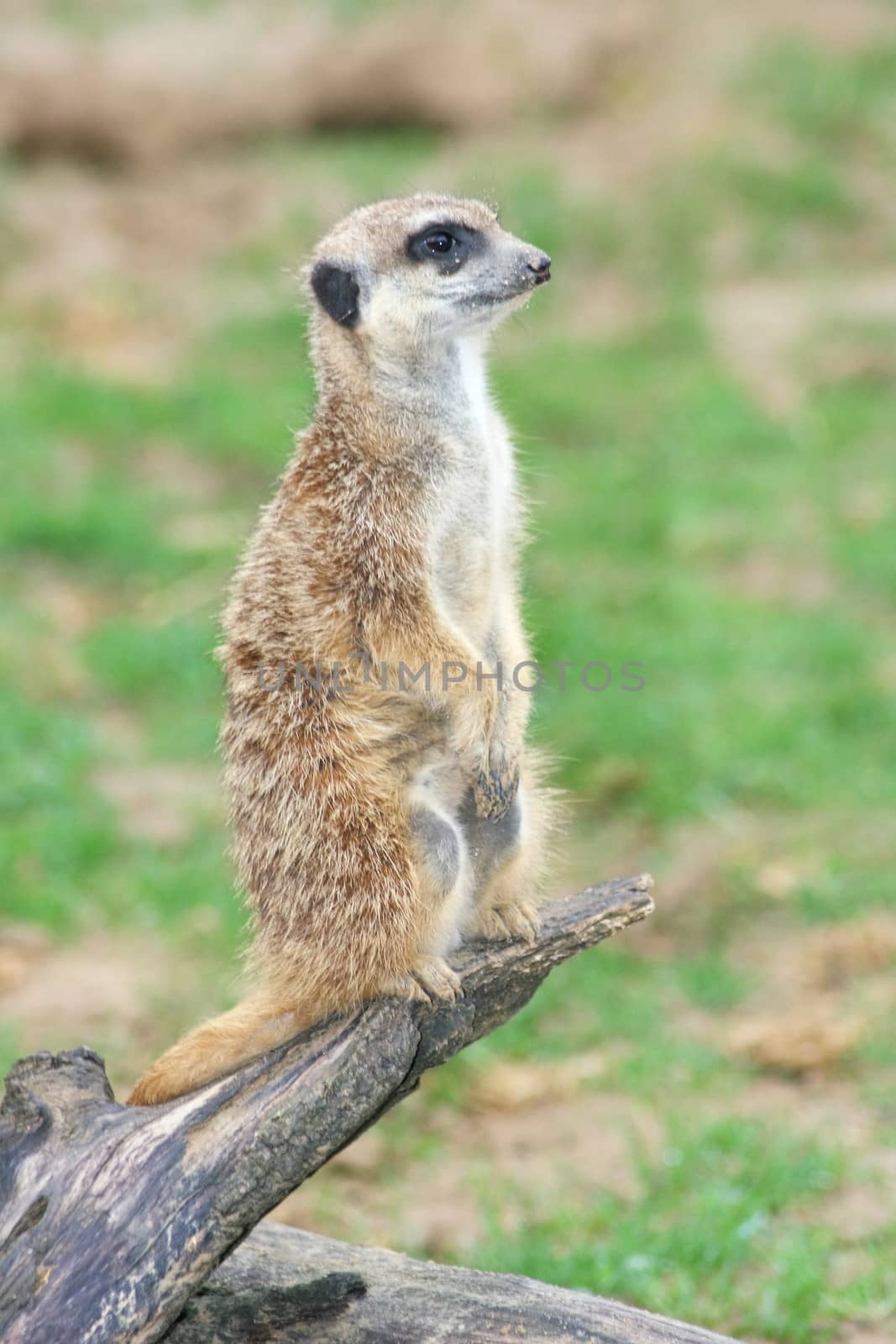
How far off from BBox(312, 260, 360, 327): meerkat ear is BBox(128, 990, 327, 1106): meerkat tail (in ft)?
3.94

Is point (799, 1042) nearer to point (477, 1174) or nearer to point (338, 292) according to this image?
point (477, 1174)

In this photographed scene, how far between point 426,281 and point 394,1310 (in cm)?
175

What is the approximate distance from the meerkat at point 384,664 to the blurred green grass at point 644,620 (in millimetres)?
835

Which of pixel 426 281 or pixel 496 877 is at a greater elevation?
pixel 426 281

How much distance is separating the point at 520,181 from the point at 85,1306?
807cm

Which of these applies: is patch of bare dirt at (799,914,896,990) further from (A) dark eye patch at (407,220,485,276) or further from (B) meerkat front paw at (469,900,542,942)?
(A) dark eye patch at (407,220,485,276)

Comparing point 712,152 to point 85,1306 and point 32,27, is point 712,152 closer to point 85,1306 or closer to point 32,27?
point 32,27

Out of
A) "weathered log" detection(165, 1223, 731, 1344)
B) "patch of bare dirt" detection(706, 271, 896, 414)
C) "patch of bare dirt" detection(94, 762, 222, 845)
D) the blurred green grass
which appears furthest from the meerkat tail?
"patch of bare dirt" detection(706, 271, 896, 414)

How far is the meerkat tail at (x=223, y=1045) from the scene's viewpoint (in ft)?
8.71

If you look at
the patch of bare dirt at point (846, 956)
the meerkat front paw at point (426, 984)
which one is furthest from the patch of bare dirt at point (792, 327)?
the meerkat front paw at point (426, 984)

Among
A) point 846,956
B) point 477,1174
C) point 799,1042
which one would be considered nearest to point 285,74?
point 846,956

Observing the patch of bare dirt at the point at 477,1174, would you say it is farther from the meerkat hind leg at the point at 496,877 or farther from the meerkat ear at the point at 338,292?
the meerkat ear at the point at 338,292

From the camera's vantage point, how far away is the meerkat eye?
2979 millimetres

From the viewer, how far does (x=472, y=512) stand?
9.51 ft
